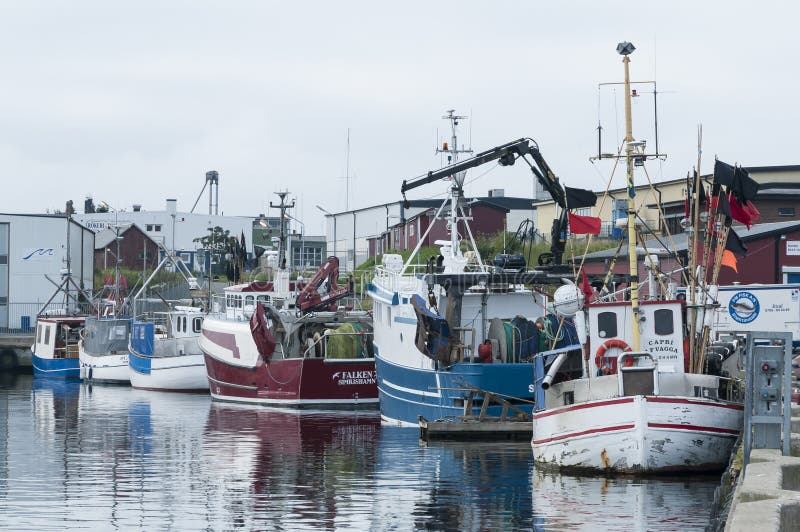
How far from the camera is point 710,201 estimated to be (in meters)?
25.4

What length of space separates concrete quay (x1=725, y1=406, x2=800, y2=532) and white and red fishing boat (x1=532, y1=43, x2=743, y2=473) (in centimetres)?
465

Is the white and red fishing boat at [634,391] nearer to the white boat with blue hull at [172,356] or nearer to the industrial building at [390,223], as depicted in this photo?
the white boat with blue hull at [172,356]

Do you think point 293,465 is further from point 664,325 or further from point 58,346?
point 58,346

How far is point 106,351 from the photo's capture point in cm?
5972

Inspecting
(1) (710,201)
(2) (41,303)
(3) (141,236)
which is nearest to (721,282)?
→ (1) (710,201)

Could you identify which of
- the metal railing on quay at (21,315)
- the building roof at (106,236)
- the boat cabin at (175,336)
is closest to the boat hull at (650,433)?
the boat cabin at (175,336)

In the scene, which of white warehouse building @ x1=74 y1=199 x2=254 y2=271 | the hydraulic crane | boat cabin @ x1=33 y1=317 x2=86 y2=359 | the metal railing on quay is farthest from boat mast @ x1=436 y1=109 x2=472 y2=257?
white warehouse building @ x1=74 y1=199 x2=254 y2=271

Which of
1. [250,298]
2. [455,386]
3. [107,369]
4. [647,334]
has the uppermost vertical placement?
[250,298]

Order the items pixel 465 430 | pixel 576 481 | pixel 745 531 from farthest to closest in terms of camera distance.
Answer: pixel 465 430, pixel 576 481, pixel 745 531

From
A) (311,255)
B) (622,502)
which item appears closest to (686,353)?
(622,502)

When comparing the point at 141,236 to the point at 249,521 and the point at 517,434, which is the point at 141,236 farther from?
the point at 249,521

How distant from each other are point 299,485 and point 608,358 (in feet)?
19.6

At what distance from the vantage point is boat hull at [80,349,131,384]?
57938mm

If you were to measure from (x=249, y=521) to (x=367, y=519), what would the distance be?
5.64 ft
